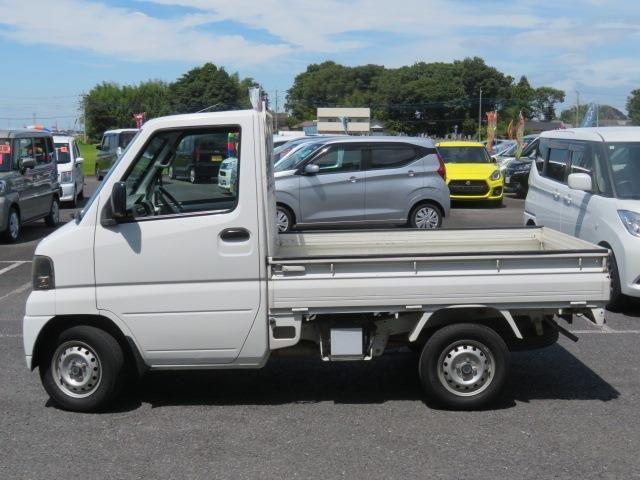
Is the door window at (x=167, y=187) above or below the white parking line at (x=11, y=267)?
above

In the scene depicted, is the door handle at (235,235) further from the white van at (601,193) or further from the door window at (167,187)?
the white van at (601,193)

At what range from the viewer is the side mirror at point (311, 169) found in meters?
13.5

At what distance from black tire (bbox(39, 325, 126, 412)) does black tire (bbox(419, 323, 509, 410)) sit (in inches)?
81.9

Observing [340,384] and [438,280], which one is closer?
[438,280]

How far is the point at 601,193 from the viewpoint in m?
8.26

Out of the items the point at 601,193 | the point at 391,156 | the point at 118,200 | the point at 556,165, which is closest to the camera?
the point at 118,200

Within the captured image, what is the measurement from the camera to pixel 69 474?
423 centimetres

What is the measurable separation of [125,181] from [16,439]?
70.6 inches

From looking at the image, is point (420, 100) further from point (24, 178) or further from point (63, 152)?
point (24, 178)

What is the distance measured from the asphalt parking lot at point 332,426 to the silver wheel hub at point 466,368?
199mm

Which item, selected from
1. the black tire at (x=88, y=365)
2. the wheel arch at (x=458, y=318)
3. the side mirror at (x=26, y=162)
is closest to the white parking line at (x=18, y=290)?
the side mirror at (x=26, y=162)

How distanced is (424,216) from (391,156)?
4.28 ft

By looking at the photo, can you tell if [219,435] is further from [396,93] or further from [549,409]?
[396,93]

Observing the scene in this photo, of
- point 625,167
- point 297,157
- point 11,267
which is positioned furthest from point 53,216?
point 625,167
